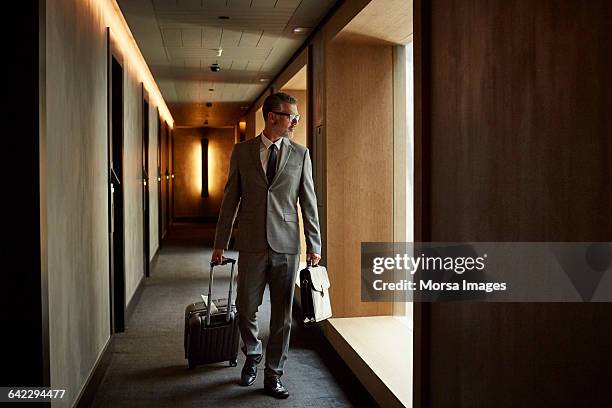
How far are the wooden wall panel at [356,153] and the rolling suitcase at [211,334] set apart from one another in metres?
1.17

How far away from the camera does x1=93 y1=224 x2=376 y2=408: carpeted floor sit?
354cm

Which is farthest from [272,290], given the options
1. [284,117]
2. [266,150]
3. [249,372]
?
[284,117]

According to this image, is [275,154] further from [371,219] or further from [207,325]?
[371,219]

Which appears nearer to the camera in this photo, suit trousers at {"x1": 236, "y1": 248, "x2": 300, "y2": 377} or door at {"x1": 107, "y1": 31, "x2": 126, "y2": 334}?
suit trousers at {"x1": 236, "y1": 248, "x2": 300, "y2": 377}

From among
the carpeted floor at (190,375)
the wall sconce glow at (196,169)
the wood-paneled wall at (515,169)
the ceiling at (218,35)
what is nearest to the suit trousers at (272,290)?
the carpeted floor at (190,375)

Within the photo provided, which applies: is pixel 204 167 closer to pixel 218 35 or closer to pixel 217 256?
pixel 218 35

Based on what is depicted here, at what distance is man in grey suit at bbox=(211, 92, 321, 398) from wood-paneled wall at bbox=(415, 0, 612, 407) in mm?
1131

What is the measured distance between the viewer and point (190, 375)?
4.02m

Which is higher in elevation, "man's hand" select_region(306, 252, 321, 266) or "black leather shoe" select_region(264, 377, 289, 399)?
"man's hand" select_region(306, 252, 321, 266)

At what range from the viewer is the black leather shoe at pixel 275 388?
3587 mm

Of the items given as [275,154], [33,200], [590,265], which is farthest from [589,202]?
[275,154]

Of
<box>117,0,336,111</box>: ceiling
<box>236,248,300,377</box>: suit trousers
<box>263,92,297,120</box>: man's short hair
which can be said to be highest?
<box>117,0,336,111</box>: ceiling

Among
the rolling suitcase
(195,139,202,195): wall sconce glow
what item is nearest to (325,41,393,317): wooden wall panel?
the rolling suitcase

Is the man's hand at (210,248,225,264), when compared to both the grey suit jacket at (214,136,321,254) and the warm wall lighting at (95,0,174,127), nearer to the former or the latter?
the grey suit jacket at (214,136,321,254)
